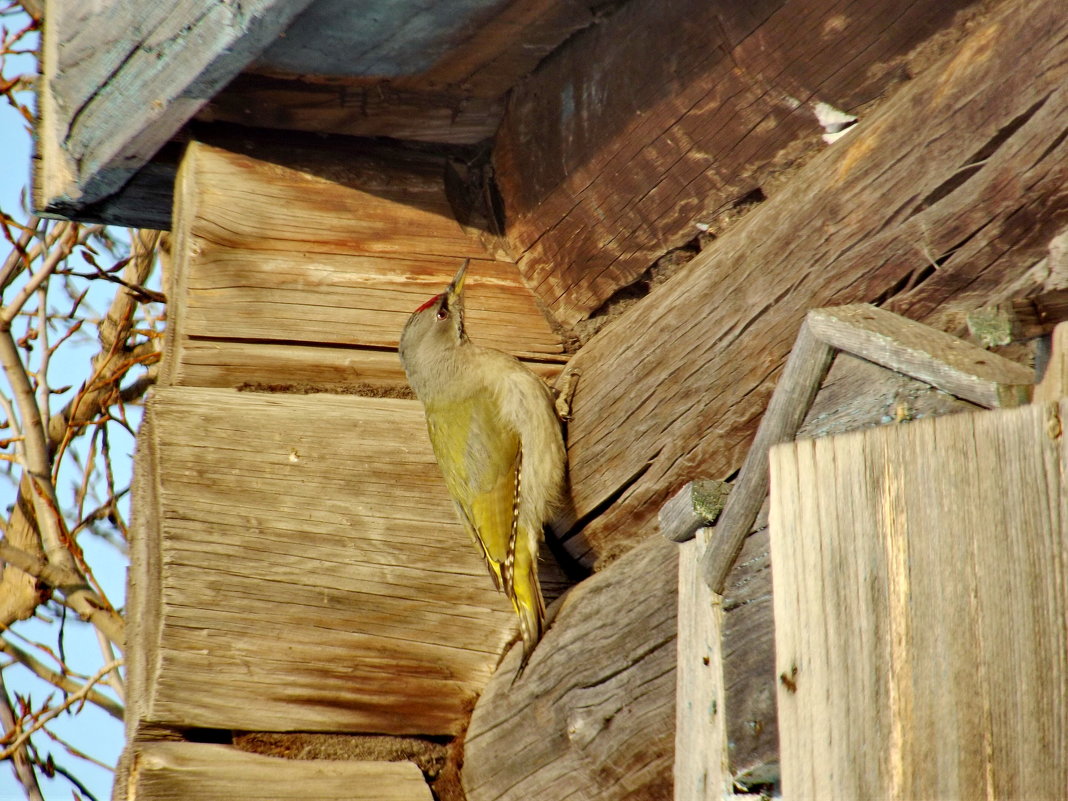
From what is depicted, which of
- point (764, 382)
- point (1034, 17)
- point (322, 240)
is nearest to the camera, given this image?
point (1034, 17)

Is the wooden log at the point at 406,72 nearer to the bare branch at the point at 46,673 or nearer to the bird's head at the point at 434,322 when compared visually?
the bird's head at the point at 434,322

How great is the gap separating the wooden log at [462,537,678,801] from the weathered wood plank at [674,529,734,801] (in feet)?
0.55

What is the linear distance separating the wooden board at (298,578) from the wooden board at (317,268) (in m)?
0.15

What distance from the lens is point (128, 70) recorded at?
8.48ft

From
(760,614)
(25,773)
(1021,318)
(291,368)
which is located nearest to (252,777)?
(291,368)

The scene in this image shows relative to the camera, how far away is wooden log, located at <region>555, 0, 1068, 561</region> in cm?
196

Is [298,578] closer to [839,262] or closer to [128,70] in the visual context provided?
[128,70]

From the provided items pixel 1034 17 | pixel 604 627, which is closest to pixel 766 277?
pixel 1034 17

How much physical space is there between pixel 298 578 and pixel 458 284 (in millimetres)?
934

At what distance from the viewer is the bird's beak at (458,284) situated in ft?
10.8

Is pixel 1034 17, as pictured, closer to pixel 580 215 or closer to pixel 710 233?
pixel 710 233

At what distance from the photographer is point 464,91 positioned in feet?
10.4

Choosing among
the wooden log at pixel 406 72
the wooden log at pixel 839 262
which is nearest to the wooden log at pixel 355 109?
the wooden log at pixel 406 72

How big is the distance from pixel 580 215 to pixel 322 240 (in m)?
0.74
